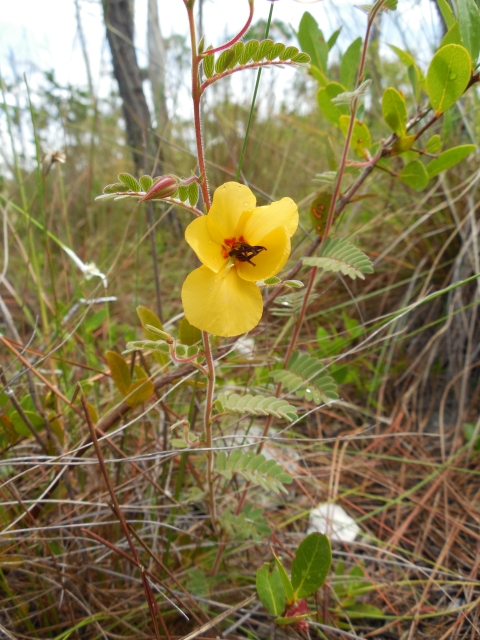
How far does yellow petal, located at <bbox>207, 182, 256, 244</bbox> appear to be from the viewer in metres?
0.57

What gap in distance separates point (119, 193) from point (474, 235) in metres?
1.40

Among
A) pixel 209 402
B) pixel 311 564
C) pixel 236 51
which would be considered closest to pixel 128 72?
pixel 236 51

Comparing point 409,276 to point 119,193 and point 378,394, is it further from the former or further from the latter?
point 119,193

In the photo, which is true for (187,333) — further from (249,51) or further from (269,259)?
(249,51)

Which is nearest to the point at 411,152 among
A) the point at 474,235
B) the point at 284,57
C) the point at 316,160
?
the point at 284,57

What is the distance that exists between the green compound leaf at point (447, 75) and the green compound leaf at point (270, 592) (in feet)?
2.83

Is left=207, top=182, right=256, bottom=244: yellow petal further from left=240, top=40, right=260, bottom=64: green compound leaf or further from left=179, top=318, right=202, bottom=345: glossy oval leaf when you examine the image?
left=179, top=318, right=202, bottom=345: glossy oval leaf

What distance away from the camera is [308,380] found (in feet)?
2.60

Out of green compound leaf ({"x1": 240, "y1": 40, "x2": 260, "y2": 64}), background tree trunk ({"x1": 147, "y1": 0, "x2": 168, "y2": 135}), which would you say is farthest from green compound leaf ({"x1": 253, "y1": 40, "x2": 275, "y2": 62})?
background tree trunk ({"x1": 147, "y1": 0, "x2": 168, "y2": 135})

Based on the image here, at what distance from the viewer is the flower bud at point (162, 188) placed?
512 millimetres

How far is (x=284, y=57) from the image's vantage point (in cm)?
59

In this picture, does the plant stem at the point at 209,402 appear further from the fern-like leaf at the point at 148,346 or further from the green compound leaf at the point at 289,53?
the green compound leaf at the point at 289,53

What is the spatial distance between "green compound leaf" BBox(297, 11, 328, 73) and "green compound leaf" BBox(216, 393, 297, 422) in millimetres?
720

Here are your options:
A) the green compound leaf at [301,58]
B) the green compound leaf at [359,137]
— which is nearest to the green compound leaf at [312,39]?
the green compound leaf at [359,137]
